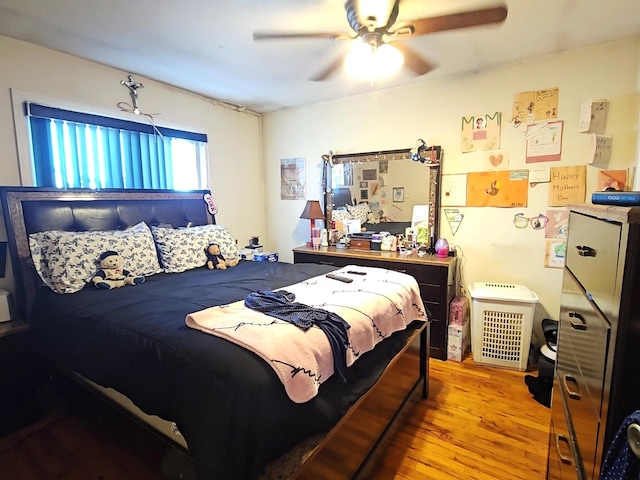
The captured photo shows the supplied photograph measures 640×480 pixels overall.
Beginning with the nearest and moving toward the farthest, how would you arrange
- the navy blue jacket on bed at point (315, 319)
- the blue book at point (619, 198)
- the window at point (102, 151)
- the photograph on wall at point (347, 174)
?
1. the blue book at point (619, 198)
2. the navy blue jacket on bed at point (315, 319)
3. the window at point (102, 151)
4. the photograph on wall at point (347, 174)

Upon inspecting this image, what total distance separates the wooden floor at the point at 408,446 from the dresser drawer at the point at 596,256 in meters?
1.08

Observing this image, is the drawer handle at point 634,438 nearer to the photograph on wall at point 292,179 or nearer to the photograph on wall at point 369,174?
the photograph on wall at point 369,174

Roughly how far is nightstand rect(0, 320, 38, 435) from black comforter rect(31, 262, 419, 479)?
0.09 metres

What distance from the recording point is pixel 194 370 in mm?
1055

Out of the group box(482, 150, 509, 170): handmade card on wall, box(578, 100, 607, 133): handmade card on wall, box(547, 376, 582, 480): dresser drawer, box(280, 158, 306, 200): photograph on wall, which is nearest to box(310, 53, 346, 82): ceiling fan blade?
box(280, 158, 306, 200): photograph on wall

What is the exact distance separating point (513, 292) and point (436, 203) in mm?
957

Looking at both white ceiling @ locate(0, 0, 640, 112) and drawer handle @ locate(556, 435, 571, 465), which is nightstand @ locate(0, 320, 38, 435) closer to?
white ceiling @ locate(0, 0, 640, 112)

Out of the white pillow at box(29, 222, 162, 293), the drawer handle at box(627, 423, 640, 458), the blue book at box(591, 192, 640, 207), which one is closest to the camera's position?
the drawer handle at box(627, 423, 640, 458)

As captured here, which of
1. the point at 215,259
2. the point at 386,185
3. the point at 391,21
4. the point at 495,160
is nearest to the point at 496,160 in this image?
the point at 495,160

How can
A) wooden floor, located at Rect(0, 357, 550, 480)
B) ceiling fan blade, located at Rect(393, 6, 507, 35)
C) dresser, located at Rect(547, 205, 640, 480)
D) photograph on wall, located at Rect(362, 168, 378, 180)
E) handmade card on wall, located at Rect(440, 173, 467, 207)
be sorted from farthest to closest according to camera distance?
photograph on wall, located at Rect(362, 168, 378, 180) → handmade card on wall, located at Rect(440, 173, 467, 207) → ceiling fan blade, located at Rect(393, 6, 507, 35) → wooden floor, located at Rect(0, 357, 550, 480) → dresser, located at Rect(547, 205, 640, 480)

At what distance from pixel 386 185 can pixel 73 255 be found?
252cm

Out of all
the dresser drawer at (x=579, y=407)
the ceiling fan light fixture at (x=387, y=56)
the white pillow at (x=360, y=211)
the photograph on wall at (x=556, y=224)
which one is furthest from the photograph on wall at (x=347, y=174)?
the dresser drawer at (x=579, y=407)

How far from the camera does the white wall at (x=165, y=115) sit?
85.0 inches

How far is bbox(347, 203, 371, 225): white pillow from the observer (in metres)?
3.36
